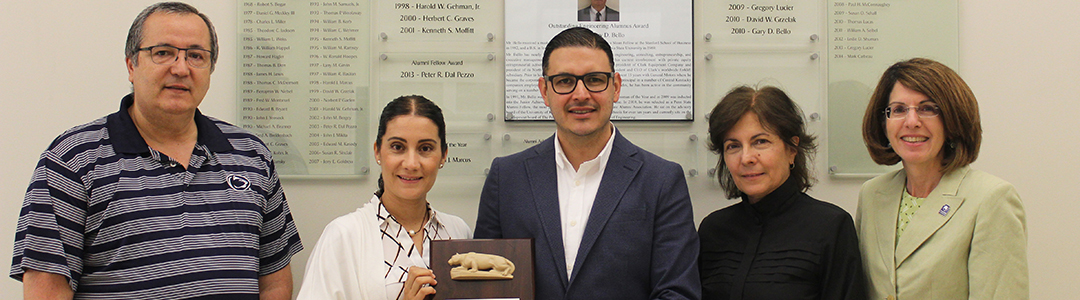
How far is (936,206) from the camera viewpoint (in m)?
2.28

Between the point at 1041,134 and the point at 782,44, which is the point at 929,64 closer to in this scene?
the point at 782,44

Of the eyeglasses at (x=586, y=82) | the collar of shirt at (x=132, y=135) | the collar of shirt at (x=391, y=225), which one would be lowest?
the collar of shirt at (x=391, y=225)

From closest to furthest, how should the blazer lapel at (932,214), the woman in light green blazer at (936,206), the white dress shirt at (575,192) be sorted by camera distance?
the woman in light green blazer at (936,206) < the blazer lapel at (932,214) < the white dress shirt at (575,192)

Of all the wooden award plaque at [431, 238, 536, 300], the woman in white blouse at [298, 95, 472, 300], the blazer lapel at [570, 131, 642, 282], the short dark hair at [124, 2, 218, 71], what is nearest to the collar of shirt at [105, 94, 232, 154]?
the short dark hair at [124, 2, 218, 71]

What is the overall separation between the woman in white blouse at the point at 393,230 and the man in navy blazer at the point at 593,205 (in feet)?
0.97

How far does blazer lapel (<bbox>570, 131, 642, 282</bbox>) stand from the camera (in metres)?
2.28

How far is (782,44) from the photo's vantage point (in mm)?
3283

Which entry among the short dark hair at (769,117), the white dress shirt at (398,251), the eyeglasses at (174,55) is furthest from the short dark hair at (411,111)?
the short dark hair at (769,117)

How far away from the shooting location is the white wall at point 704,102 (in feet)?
10.3

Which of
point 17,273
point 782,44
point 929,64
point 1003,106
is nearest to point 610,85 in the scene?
point 929,64

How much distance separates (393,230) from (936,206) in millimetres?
2002

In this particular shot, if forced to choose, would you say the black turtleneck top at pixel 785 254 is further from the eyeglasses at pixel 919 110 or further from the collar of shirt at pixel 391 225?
the collar of shirt at pixel 391 225

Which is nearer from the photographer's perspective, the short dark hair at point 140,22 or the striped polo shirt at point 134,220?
the striped polo shirt at point 134,220

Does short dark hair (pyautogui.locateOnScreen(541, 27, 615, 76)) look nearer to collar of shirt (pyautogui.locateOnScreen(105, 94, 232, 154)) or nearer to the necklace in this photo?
the necklace
